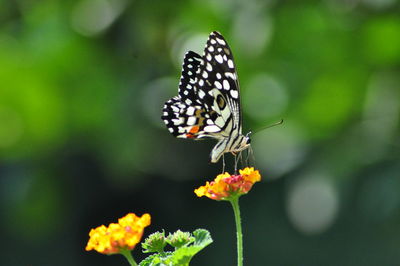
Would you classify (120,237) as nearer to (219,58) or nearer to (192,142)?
(219,58)

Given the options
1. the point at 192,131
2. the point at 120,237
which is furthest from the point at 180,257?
the point at 192,131

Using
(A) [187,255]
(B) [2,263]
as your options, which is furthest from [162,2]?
(A) [187,255]

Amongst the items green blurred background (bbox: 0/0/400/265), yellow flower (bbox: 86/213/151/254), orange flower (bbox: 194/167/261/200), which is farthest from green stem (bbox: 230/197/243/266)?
green blurred background (bbox: 0/0/400/265)

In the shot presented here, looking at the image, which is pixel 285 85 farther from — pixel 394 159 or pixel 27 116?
pixel 27 116

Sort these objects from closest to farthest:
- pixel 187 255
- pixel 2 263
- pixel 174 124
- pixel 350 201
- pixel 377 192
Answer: pixel 187 255, pixel 174 124, pixel 377 192, pixel 350 201, pixel 2 263

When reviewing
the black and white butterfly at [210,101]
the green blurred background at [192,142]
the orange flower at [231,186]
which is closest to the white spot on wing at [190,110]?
the black and white butterfly at [210,101]

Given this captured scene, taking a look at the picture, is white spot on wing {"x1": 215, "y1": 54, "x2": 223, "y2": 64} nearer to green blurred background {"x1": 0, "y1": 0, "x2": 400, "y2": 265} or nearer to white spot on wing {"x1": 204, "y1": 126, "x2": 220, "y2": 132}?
white spot on wing {"x1": 204, "y1": 126, "x2": 220, "y2": 132}

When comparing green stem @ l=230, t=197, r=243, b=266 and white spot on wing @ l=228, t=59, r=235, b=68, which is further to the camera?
white spot on wing @ l=228, t=59, r=235, b=68
